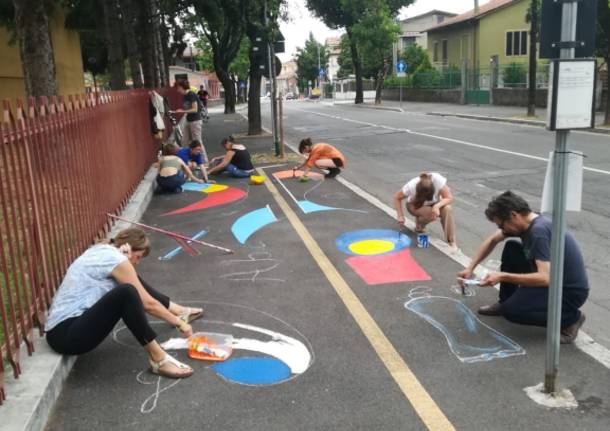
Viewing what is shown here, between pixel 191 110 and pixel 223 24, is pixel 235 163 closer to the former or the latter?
pixel 191 110

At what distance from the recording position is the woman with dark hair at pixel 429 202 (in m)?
6.97

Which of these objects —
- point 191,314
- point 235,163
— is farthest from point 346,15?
point 191,314

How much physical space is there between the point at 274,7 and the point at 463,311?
43.0 ft

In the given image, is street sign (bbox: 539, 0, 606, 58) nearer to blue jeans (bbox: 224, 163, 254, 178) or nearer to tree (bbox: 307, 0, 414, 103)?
blue jeans (bbox: 224, 163, 254, 178)

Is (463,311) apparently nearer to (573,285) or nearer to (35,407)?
(573,285)

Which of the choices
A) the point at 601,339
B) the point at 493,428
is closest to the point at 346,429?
the point at 493,428

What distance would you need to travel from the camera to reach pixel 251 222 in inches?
332

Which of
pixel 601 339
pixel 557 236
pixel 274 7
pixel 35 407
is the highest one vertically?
pixel 274 7

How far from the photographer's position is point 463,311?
493 centimetres

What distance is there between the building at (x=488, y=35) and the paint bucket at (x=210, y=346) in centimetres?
3861

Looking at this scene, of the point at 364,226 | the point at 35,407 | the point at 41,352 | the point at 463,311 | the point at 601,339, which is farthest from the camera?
the point at 364,226

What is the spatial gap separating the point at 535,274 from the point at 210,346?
237 cm

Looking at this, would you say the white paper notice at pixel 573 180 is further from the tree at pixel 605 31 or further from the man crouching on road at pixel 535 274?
the tree at pixel 605 31

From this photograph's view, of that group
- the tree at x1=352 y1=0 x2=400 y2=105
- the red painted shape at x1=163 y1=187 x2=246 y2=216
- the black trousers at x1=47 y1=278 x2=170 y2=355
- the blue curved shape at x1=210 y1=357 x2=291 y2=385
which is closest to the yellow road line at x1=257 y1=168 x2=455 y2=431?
the blue curved shape at x1=210 y1=357 x2=291 y2=385
